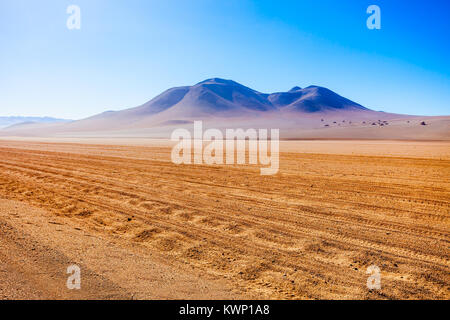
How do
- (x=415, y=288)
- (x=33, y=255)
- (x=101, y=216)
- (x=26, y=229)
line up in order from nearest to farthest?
(x=415, y=288) → (x=33, y=255) → (x=26, y=229) → (x=101, y=216)

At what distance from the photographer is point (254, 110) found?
196 meters

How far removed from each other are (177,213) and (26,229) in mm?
2707

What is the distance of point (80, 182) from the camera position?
9430 mm

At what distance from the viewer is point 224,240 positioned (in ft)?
15.7

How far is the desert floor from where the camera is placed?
135 inches

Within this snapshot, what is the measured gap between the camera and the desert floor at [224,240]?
3.42m

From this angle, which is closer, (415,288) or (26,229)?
(415,288)
